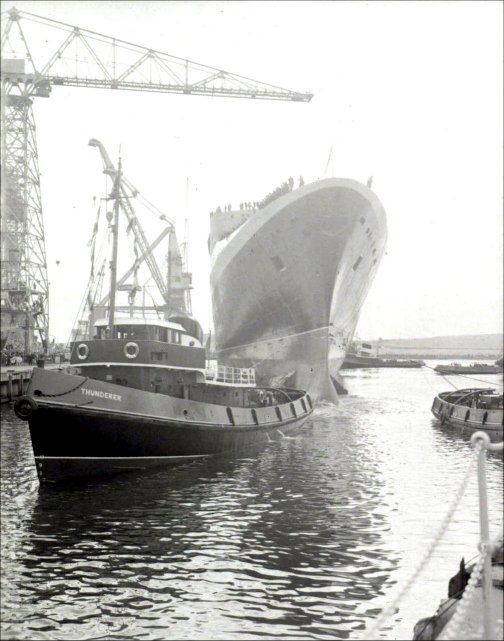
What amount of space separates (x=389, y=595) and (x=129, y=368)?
1329 centimetres

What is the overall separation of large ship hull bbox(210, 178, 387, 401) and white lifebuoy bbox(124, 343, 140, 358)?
63.3 feet

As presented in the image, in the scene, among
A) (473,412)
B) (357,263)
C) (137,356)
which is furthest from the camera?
(357,263)

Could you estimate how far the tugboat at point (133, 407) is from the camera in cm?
1778

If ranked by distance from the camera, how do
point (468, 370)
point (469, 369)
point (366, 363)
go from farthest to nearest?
point (366, 363), point (469, 369), point (468, 370)

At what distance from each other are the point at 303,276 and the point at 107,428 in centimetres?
2243

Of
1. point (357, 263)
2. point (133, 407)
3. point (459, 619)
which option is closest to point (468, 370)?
point (357, 263)

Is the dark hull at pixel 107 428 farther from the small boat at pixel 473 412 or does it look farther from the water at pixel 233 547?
the small boat at pixel 473 412

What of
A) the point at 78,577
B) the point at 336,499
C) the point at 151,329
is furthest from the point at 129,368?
the point at 78,577

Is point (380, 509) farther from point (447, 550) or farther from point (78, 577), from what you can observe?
point (78, 577)

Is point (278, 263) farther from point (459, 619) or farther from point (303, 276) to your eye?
point (459, 619)

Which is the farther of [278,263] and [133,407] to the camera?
[278,263]

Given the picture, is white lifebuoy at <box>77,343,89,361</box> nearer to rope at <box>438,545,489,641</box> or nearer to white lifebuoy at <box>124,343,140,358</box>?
white lifebuoy at <box>124,343,140,358</box>

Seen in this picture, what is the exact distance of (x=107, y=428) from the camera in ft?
60.3

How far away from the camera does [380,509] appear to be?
14055mm
